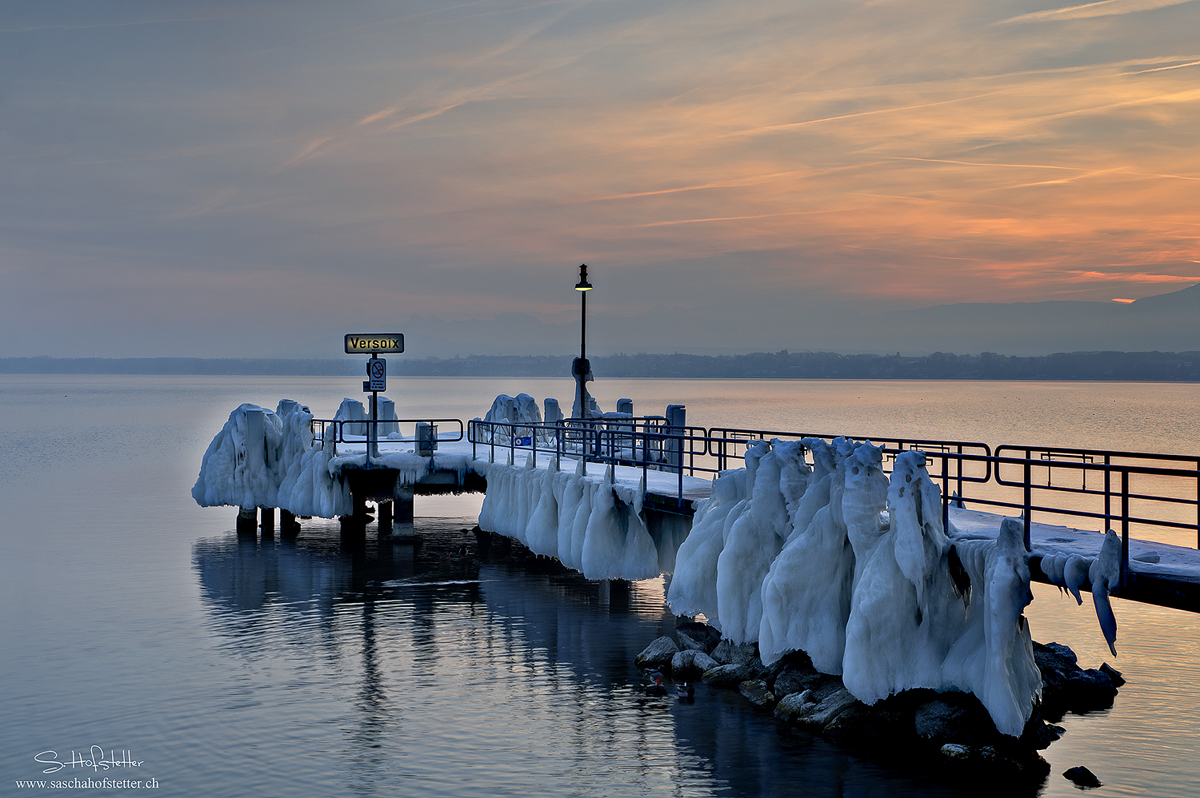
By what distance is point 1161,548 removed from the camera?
48.9ft

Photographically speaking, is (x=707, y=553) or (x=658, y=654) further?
(x=658, y=654)

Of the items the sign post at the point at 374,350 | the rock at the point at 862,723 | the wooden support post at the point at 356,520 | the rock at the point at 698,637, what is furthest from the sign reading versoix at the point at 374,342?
the rock at the point at 862,723

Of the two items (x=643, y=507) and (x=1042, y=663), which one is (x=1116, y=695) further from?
(x=643, y=507)

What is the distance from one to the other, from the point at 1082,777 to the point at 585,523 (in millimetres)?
12090

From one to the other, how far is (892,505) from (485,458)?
61.9 feet

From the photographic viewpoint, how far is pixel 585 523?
943 inches

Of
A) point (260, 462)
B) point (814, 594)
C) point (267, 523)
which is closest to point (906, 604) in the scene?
point (814, 594)

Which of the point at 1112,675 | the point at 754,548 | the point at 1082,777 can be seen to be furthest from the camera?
the point at 1112,675

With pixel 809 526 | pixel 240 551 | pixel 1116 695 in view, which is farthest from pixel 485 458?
pixel 1116 695

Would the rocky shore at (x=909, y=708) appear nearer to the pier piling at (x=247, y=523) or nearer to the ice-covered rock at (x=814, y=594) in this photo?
the ice-covered rock at (x=814, y=594)

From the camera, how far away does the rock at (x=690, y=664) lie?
19.1m

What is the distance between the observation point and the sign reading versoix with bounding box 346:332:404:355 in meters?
32.6

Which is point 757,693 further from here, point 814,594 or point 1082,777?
point 1082,777

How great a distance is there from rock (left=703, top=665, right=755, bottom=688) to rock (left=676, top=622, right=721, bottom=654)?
1.03 meters
